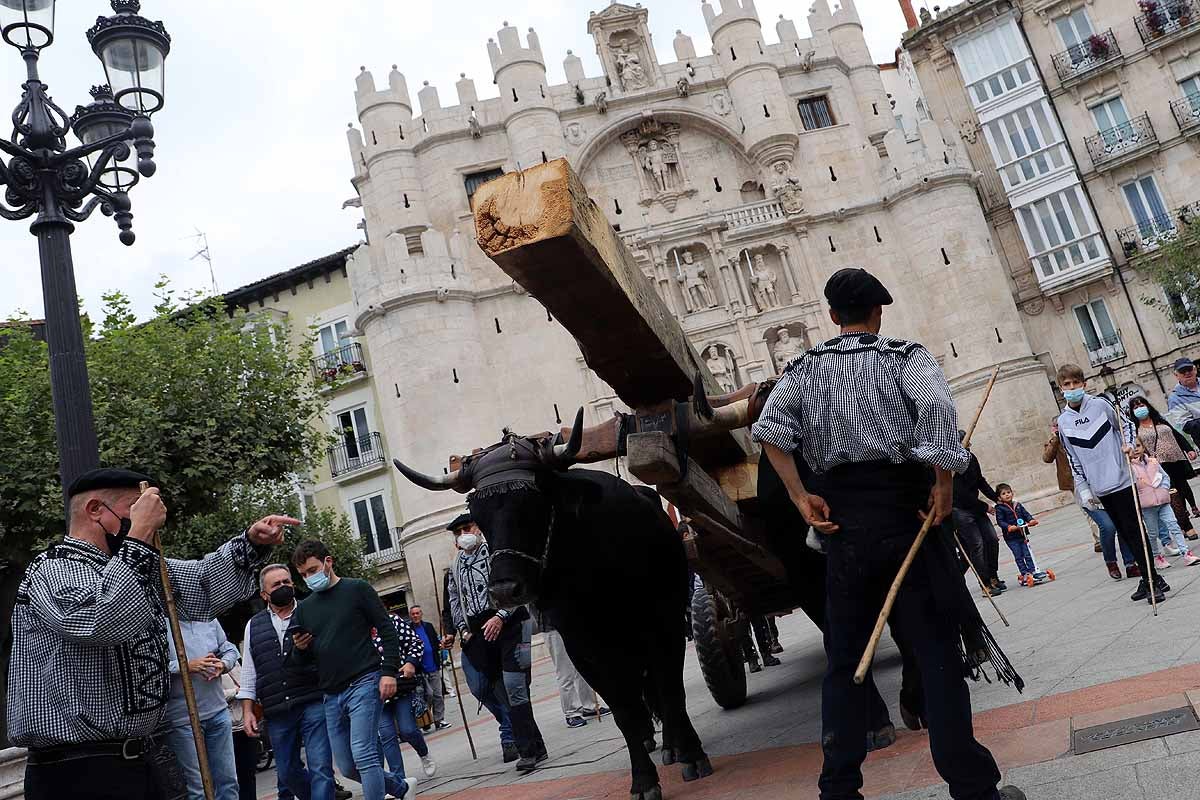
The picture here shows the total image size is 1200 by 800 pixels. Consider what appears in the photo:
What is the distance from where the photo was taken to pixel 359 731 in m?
6.04

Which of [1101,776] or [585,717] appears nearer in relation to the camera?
[1101,776]

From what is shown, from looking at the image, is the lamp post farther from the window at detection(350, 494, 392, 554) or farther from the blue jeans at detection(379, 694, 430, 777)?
the window at detection(350, 494, 392, 554)

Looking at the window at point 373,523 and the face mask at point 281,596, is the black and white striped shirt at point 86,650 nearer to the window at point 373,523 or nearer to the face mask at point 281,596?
the face mask at point 281,596

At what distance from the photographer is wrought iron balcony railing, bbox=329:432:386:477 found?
34250mm

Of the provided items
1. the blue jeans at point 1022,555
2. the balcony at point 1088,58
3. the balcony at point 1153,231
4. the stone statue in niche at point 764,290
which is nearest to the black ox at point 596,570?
the blue jeans at point 1022,555

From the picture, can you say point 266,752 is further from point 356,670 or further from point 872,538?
point 872,538

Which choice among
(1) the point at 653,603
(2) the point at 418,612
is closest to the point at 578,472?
(1) the point at 653,603

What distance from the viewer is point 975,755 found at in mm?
3076

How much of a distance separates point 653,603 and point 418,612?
10.8 meters

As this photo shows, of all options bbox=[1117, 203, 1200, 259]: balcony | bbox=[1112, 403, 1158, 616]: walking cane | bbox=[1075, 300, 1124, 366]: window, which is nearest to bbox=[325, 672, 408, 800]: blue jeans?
bbox=[1112, 403, 1158, 616]: walking cane

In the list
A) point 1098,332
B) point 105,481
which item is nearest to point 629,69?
point 1098,332

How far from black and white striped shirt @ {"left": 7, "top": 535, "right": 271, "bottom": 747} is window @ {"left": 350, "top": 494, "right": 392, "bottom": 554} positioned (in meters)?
30.9

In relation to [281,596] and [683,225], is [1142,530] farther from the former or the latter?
[683,225]

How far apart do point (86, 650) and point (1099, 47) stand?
35.8 m
